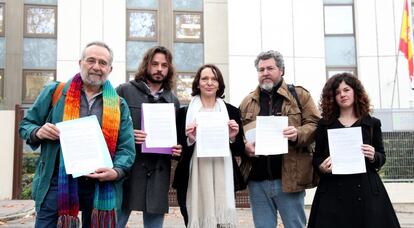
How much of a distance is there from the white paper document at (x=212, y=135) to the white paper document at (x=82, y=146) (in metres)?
0.94

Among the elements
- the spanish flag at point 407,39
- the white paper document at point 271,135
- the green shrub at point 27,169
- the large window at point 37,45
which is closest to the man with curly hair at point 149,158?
the white paper document at point 271,135

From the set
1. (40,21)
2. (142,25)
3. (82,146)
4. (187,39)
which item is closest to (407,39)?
(187,39)

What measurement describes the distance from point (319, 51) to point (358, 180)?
11909 millimetres

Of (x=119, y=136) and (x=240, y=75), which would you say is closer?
(x=119, y=136)

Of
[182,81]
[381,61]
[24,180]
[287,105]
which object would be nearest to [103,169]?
[287,105]

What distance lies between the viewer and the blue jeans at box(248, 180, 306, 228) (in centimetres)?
395

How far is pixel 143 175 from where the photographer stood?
3.85 meters

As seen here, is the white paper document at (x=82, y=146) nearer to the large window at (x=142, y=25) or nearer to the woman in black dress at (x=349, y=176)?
the woman in black dress at (x=349, y=176)

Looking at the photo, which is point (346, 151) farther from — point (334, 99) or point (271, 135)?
point (271, 135)

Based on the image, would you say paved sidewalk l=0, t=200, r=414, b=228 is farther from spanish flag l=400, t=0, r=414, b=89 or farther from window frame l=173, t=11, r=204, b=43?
window frame l=173, t=11, r=204, b=43

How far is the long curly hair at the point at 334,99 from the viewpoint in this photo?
12.4ft

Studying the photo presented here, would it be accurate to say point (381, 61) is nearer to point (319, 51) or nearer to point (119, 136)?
point (319, 51)

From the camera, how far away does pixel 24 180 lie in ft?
35.2

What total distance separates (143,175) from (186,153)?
0.44 meters
